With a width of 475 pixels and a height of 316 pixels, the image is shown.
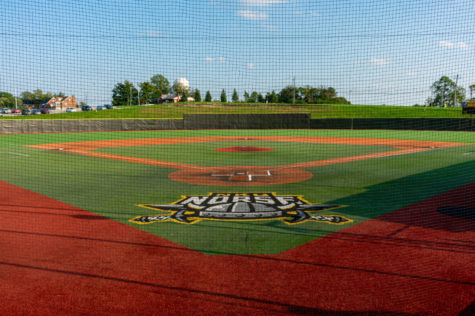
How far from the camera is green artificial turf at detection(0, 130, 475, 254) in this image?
5816 millimetres

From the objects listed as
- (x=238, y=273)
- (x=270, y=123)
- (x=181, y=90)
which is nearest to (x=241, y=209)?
(x=238, y=273)

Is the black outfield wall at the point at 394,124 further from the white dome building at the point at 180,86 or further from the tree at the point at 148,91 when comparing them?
the tree at the point at 148,91

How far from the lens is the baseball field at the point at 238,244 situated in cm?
387

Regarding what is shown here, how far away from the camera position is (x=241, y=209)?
742 centimetres

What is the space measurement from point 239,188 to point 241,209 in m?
2.26

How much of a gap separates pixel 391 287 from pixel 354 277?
437 mm

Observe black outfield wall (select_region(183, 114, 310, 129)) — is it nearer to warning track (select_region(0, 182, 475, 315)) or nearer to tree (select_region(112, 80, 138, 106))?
tree (select_region(112, 80, 138, 106))

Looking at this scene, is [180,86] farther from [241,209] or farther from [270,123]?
[241,209]

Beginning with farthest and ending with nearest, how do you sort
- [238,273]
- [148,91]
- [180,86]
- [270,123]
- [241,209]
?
[180,86] < [148,91] < [270,123] < [241,209] < [238,273]

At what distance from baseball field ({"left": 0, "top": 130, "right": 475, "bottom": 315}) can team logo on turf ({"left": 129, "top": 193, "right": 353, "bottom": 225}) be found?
1.0 inches

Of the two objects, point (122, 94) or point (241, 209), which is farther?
point (122, 94)

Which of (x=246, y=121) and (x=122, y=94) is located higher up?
(x=122, y=94)

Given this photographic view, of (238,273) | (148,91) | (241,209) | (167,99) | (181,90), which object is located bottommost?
(238,273)

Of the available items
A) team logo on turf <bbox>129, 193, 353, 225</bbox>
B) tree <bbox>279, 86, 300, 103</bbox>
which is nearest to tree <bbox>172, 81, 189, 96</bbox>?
tree <bbox>279, 86, 300, 103</bbox>
